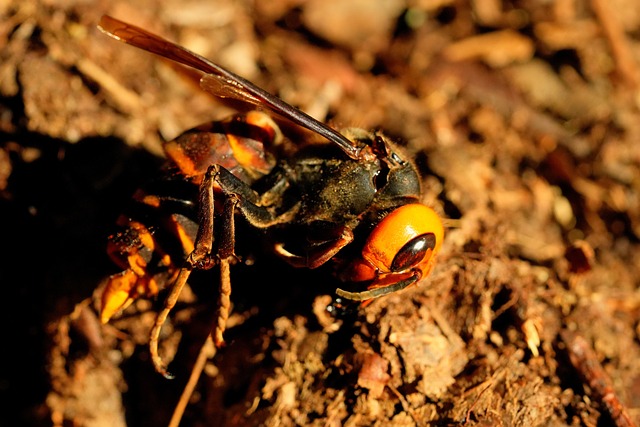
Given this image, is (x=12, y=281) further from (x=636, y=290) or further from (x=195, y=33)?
(x=636, y=290)

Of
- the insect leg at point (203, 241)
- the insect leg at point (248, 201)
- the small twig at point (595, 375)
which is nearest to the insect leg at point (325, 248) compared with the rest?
the insect leg at point (248, 201)

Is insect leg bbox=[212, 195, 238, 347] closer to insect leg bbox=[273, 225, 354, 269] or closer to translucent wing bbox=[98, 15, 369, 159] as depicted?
insect leg bbox=[273, 225, 354, 269]

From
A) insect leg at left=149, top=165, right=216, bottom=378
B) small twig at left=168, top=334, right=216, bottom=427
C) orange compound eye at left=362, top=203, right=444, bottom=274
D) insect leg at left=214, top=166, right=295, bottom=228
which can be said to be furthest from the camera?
small twig at left=168, top=334, right=216, bottom=427

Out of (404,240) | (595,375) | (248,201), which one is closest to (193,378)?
(248,201)

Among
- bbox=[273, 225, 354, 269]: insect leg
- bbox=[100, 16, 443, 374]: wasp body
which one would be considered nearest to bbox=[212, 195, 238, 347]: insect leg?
bbox=[100, 16, 443, 374]: wasp body

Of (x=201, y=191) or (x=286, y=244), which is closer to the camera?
(x=201, y=191)

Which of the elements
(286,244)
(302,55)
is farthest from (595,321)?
(302,55)
